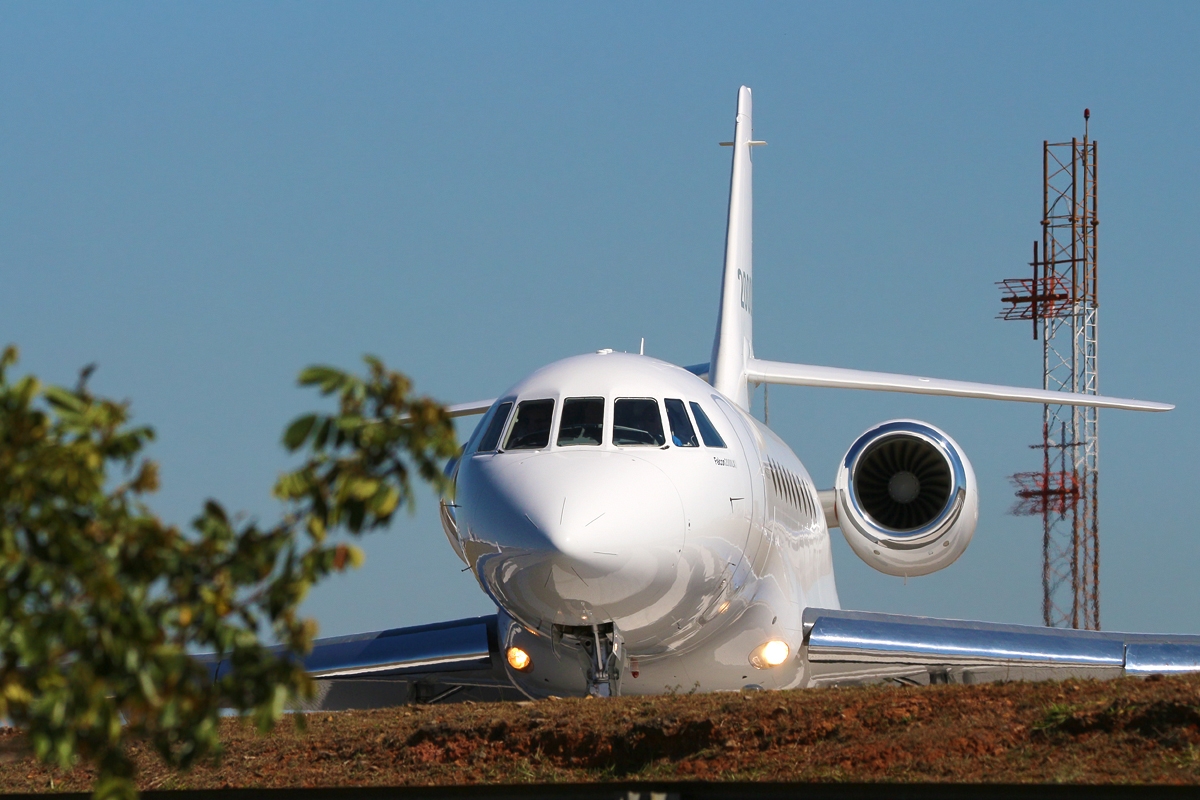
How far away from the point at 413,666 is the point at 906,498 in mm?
7035

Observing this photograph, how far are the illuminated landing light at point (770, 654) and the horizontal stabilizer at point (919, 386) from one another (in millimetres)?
5420

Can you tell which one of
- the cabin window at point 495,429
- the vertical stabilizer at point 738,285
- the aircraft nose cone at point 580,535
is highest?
the vertical stabilizer at point 738,285

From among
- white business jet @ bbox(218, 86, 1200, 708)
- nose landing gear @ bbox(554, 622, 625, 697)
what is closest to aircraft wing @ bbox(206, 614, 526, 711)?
white business jet @ bbox(218, 86, 1200, 708)

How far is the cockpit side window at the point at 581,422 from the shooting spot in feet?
41.5

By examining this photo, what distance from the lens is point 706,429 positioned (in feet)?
44.2

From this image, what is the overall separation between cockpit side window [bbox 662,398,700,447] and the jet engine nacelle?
19.2 ft

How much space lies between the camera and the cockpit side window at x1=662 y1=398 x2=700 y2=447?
13.0m

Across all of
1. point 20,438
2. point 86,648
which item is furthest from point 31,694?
point 20,438

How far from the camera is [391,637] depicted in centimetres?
1628

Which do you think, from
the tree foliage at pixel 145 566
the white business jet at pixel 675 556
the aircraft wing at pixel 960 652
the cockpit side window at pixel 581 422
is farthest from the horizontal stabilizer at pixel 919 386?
the tree foliage at pixel 145 566

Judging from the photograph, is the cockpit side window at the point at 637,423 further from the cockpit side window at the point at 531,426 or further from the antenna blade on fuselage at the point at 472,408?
the antenna blade on fuselage at the point at 472,408

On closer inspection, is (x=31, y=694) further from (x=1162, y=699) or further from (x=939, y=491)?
(x=939, y=491)

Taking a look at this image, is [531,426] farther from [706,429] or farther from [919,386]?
[919,386]

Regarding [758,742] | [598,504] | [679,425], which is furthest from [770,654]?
[758,742]
